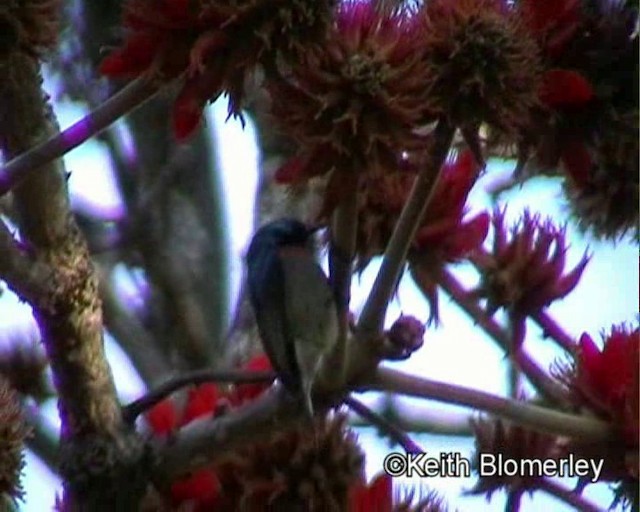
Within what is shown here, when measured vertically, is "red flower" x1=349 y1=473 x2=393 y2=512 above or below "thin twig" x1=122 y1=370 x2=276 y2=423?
below

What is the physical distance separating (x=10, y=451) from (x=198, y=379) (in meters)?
0.09

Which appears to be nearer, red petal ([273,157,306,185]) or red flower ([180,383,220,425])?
red petal ([273,157,306,185])

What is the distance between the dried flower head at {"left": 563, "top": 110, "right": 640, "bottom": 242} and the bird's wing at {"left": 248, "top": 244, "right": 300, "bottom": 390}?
161 millimetres

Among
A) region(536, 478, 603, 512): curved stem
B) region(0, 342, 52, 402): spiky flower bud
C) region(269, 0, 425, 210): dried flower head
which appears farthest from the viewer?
region(0, 342, 52, 402): spiky flower bud

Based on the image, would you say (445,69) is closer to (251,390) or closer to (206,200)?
(251,390)

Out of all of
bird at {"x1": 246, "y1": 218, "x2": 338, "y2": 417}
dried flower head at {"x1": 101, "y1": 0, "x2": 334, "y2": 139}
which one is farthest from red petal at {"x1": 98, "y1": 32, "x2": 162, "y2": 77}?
bird at {"x1": 246, "y1": 218, "x2": 338, "y2": 417}

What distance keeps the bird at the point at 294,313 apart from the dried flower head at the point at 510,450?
0.12 m

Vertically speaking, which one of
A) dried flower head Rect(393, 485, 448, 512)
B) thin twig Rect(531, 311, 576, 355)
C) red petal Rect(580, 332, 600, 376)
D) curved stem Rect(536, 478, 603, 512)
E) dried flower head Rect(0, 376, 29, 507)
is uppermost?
thin twig Rect(531, 311, 576, 355)

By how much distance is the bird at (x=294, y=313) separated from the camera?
0.69 m

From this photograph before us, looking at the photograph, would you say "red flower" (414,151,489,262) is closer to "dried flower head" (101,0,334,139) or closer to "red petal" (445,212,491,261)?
"red petal" (445,212,491,261)

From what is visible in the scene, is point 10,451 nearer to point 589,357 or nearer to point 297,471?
point 297,471

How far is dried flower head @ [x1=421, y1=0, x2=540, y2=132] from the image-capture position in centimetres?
70

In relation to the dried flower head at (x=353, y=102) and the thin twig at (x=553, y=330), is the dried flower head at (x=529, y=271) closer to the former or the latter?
the thin twig at (x=553, y=330)

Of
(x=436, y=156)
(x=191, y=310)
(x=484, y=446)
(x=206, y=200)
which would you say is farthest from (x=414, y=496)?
(x=206, y=200)
